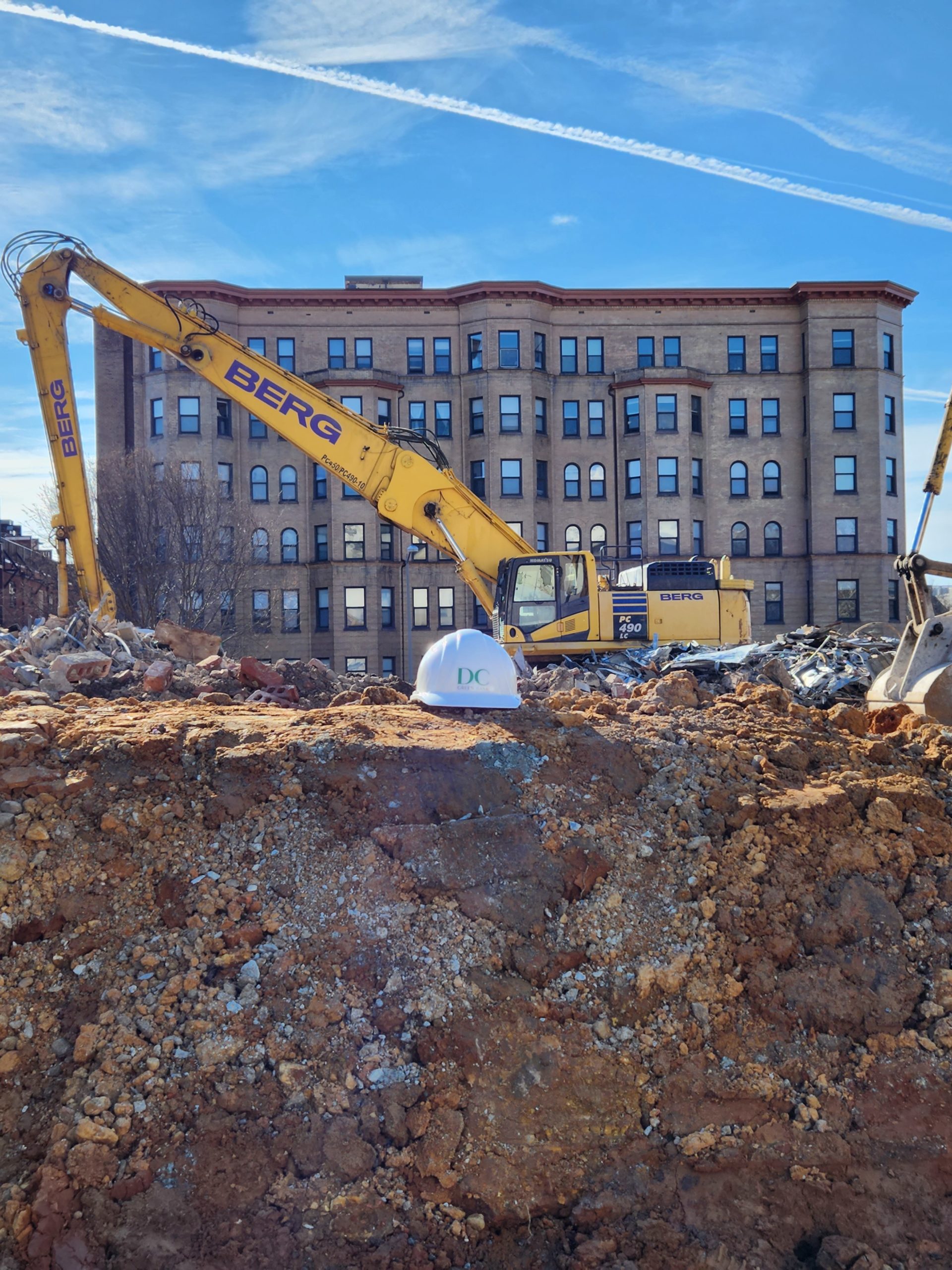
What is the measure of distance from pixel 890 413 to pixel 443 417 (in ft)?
59.6

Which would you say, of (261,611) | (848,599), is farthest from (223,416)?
(848,599)

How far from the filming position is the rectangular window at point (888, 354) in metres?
38.5

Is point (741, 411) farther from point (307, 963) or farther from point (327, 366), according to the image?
point (307, 963)

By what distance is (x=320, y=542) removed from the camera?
125ft

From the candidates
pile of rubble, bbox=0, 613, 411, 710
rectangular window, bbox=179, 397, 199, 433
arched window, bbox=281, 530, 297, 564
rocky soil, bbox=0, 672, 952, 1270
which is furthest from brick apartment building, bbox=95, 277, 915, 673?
rocky soil, bbox=0, 672, 952, 1270

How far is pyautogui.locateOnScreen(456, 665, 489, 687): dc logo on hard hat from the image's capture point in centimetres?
915

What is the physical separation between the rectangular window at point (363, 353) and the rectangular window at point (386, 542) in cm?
638

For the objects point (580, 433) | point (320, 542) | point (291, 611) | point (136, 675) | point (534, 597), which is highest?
point (580, 433)

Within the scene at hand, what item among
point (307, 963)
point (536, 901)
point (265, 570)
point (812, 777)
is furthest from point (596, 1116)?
point (265, 570)

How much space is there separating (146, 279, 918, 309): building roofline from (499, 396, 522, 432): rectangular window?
13.1ft

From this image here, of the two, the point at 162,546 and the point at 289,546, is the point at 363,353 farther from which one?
the point at 162,546

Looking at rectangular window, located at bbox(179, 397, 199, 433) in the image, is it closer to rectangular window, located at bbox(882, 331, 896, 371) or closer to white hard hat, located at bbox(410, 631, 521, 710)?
rectangular window, located at bbox(882, 331, 896, 371)

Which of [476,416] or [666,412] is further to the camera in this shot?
[476,416]

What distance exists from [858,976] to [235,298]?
36395 mm
